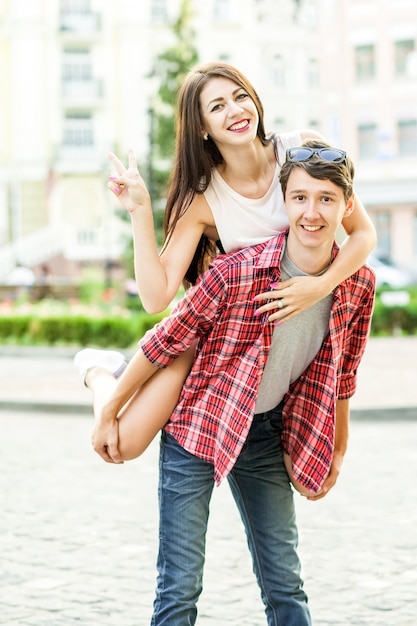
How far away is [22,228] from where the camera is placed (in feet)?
157

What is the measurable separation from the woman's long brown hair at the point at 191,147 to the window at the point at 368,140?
40.5 m

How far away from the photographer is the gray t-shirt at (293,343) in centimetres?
317

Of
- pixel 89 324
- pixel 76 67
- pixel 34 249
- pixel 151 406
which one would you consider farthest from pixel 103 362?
pixel 76 67

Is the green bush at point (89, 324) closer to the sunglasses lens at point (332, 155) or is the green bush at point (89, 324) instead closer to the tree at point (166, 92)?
the tree at point (166, 92)

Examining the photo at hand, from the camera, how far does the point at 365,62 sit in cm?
4300

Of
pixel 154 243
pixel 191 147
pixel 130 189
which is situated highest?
pixel 191 147

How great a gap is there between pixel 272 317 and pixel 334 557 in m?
2.64

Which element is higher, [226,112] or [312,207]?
[226,112]

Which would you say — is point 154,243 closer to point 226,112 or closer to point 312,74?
point 226,112

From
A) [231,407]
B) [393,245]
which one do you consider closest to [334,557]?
[231,407]

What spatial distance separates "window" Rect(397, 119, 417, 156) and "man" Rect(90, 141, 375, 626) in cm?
4025

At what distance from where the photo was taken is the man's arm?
11.1 feet

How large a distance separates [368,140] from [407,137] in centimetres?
150

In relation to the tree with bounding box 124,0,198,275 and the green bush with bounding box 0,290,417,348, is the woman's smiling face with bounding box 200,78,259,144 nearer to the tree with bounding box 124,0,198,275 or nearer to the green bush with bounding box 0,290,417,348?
the green bush with bounding box 0,290,417,348
